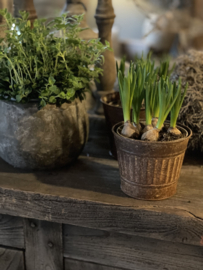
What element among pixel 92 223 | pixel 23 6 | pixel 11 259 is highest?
pixel 23 6

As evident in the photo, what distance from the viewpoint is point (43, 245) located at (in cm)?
61

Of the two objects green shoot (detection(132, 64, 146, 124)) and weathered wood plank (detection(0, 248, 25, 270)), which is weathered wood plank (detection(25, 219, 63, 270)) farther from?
green shoot (detection(132, 64, 146, 124))

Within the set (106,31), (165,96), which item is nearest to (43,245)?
(165,96)

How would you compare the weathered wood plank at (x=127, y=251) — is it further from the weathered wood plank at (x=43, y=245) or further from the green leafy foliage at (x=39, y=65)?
the green leafy foliage at (x=39, y=65)

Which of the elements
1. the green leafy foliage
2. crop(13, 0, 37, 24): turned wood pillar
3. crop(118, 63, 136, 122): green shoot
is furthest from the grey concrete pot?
crop(13, 0, 37, 24): turned wood pillar

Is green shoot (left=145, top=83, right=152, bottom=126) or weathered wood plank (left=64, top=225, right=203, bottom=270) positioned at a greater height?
green shoot (left=145, top=83, right=152, bottom=126)

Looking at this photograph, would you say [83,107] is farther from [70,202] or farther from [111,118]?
[70,202]

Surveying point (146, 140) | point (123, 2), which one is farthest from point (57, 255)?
point (123, 2)

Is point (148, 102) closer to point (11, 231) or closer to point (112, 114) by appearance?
point (112, 114)

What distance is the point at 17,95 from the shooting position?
541 mm

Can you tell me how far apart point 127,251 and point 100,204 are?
0.42 ft

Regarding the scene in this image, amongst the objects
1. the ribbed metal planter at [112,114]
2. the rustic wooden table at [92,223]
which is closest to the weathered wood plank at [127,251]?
the rustic wooden table at [92,223]

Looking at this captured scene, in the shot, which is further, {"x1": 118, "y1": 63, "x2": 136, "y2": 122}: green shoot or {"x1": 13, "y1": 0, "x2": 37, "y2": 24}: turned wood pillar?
{"x1": 13, "y1": 0, "x2": 37, "y2": 24}: turned wood pillar

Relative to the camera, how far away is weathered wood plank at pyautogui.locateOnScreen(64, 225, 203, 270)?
0.54 meters
